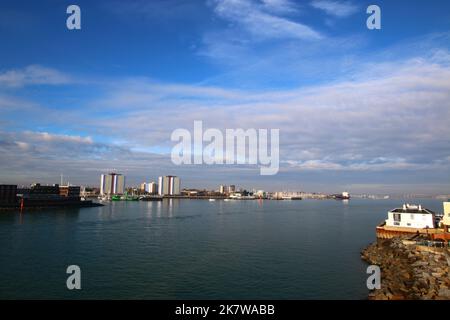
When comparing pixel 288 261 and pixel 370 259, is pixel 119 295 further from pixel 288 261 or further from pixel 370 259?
pixel 370 259

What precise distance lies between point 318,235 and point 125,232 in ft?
70.3

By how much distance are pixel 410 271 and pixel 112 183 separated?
18527cm

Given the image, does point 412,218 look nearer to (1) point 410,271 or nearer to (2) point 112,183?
(1) point 410,271

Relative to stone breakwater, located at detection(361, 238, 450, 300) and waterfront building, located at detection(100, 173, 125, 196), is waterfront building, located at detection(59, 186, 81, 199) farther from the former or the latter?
stone breakwater, located at detection(361, 238, 450, 300)

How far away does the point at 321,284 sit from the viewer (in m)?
17.7

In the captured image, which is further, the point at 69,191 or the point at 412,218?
the point at 69,191

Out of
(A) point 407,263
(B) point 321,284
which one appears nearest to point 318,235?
(A) point 407,263

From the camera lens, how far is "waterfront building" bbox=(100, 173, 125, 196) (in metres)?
185

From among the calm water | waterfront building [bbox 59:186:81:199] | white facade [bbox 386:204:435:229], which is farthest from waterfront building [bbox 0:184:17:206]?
white facade [bbox 386:204:435:229]

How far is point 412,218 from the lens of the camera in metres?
28.3

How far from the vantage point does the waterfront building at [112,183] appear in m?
185

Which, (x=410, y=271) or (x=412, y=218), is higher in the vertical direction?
(x=412, y=218)

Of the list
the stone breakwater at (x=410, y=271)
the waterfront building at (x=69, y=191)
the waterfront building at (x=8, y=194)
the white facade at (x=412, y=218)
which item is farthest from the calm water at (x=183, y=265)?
the waterfront building at (x=69, y=191)

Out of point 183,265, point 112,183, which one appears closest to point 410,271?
point 183,265
